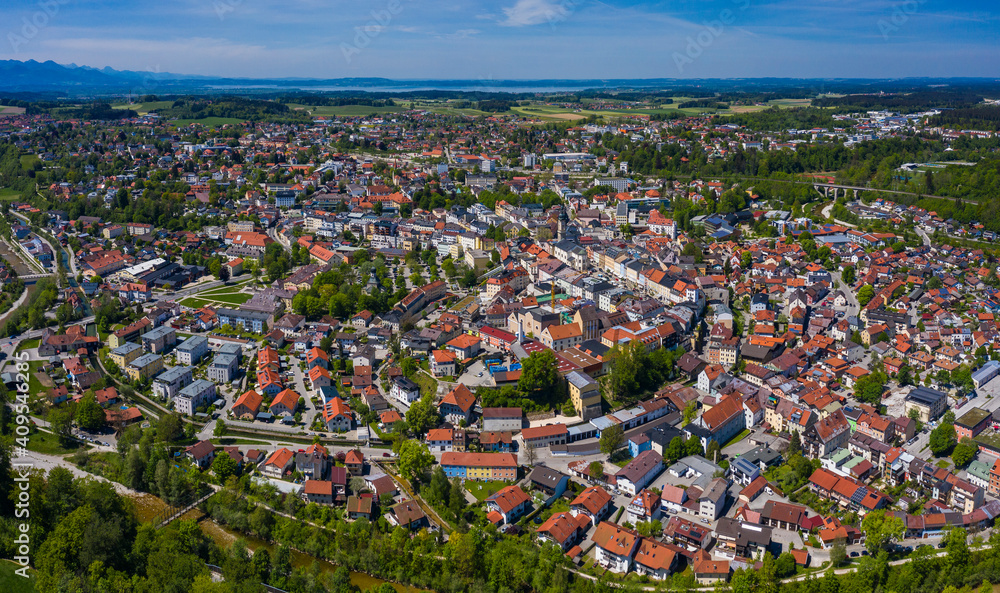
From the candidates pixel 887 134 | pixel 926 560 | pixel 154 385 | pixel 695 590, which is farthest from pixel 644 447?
pixel 887 134

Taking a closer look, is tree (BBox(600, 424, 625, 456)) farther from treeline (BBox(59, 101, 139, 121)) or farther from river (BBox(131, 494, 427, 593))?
treeline (BBox(59, 101, 139, 121))

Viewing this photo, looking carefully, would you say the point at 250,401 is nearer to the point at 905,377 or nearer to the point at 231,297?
the point at 231,297

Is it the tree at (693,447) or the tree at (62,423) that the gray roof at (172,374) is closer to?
the tree at (62,423)

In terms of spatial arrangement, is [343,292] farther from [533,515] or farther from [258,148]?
[258,148]

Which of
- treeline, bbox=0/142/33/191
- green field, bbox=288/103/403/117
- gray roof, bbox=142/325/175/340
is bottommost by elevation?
gray roof, bbox=142/325/175/340

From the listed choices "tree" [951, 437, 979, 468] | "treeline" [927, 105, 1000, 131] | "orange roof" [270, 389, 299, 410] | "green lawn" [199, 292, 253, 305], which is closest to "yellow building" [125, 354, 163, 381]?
"orange roof" [270, 389, 299, 410]

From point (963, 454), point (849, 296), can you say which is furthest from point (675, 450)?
point (849, 296)
